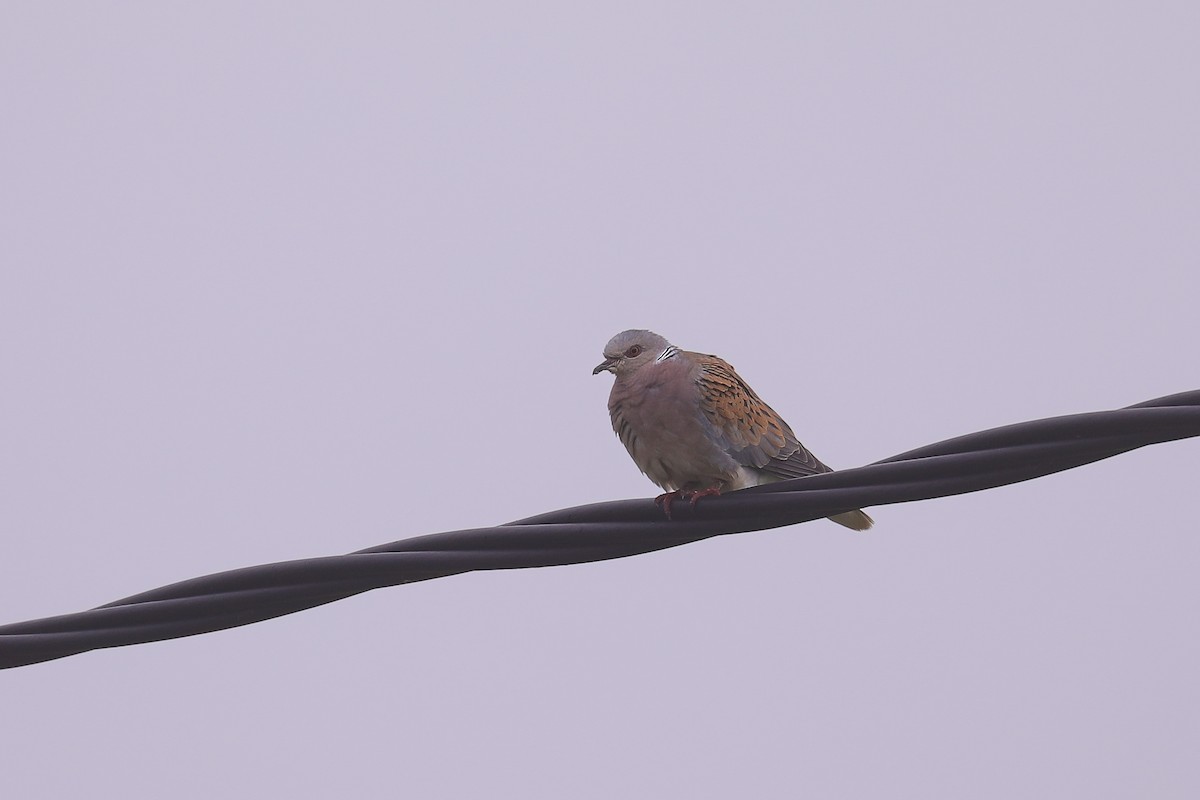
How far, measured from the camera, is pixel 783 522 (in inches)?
127

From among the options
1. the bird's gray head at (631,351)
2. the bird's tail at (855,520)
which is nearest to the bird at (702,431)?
the bird's tail at (855,520)

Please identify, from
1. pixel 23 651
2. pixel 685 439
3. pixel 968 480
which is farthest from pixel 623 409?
pixel 23 651

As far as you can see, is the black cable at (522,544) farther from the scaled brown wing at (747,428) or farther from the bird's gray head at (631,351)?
the bird's gray head at (631,351)

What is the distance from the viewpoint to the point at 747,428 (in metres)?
4.54

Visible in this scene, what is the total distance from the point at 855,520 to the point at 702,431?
0.66m

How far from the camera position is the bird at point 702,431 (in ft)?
14.8

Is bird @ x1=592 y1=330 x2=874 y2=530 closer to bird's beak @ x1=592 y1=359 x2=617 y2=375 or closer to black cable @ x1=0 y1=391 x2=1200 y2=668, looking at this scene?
bird's beak @ x1=592 y1=359 x2=617 y2=375

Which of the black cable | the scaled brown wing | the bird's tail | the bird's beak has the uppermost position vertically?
the bird's beak

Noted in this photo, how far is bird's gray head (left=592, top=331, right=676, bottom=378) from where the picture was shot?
4.93 meters

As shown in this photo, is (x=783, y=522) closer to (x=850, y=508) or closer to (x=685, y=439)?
(x=850, y=508)

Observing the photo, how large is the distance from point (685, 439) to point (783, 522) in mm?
1279

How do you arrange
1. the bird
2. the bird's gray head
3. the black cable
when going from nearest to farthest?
1. the black cable
2. the bird
3. the bird's gray head

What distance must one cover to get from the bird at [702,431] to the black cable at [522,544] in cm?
137

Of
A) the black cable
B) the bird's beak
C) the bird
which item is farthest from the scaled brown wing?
the black cable
